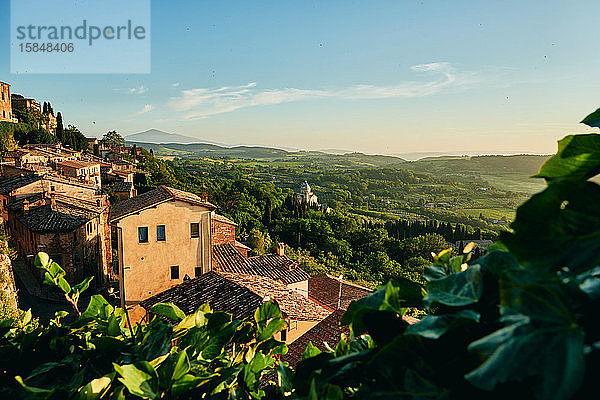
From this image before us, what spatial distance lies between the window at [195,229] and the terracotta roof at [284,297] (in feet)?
5.20

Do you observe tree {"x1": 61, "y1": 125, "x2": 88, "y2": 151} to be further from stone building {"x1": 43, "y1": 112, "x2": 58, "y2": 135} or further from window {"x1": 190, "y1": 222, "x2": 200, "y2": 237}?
window {"x1": 190, "y1": 222, "x2": 200, "y2": 237}

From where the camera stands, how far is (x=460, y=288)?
0.65 m

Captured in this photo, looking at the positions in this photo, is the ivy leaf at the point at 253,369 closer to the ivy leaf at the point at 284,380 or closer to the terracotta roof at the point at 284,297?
the ivy leaf at the point at 284,380

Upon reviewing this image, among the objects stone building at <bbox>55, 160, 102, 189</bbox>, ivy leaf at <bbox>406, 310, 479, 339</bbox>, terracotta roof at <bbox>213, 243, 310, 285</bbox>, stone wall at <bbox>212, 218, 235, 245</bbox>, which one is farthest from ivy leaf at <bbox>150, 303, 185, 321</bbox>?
stone building at <bbox>55, 160, 102, 189</bbox>

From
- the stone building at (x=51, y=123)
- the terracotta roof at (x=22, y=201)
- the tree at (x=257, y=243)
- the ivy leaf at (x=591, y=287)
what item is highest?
the stone building at (x=51, y=123)

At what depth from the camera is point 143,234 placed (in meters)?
12.5

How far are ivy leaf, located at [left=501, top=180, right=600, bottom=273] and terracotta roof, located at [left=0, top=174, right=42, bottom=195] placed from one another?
25.0 meters

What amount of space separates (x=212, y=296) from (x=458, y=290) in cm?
1172

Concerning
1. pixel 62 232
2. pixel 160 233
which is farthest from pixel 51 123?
pixel 160 233

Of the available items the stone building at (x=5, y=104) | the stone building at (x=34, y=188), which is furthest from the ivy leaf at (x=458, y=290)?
the stone building at (x=5, y=104)

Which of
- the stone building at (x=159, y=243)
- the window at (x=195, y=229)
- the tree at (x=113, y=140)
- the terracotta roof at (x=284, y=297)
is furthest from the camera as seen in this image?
the tree at (x=113, y=140)

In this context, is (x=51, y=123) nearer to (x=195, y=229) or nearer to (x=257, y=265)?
(x=257, y=265)

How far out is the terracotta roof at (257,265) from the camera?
15.4 m

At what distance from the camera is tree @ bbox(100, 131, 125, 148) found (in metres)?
59.5
